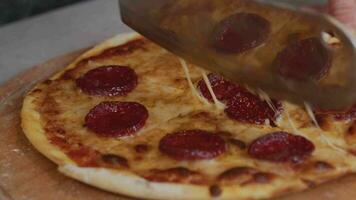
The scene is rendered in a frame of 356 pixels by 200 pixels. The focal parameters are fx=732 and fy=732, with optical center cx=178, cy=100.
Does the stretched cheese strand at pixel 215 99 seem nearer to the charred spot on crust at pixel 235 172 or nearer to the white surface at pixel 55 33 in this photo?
the charred spot on crust at pixel 235 172

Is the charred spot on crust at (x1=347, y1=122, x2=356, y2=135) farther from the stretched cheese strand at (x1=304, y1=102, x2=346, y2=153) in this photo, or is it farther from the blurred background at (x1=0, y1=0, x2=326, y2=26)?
the blurred background at (x1=0, y1=0, x2=326, y2=26)

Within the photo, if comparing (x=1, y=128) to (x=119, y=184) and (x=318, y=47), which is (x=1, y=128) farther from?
(x=318, y=47)

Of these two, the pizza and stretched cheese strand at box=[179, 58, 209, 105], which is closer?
the pizza

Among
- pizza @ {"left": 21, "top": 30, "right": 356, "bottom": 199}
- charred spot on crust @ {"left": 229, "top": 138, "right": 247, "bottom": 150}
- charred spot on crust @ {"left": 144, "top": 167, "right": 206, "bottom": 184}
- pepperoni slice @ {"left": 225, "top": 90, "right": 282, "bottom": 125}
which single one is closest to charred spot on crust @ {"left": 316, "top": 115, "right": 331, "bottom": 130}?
pizza @ {"left": 21, "top": 30, "right": 356, "bottom": 199}

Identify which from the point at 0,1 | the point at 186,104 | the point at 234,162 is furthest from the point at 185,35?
Result: the point at 0,1

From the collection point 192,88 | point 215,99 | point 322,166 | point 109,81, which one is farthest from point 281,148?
point 109,81

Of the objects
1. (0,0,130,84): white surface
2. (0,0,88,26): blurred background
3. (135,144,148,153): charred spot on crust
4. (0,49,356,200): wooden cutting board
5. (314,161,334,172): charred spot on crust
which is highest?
(314,161,334,172): charred spot on crust

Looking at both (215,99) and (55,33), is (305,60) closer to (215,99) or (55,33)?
(215,99)

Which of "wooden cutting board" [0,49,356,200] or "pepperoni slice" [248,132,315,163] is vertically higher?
"pepperoni slice" [248,132,315,163]
